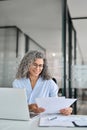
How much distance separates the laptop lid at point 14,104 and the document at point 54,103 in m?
0.23

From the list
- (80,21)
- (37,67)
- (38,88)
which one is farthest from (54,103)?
(80,21)

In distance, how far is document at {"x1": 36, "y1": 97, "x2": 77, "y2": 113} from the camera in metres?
1.63

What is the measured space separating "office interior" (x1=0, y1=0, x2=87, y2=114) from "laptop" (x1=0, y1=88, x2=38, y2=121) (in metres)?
2.84

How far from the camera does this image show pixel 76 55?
489 centimetres

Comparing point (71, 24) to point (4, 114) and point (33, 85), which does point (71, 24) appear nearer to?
point (33, 85)

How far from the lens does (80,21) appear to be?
16.0 ft

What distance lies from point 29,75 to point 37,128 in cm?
101

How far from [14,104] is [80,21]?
372cm

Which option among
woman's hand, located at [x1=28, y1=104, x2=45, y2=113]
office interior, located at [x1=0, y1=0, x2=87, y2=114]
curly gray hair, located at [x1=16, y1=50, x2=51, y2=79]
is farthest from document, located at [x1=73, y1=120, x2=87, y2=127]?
office interior, located at [x1=0, y1=0, x2=87, y2=114]

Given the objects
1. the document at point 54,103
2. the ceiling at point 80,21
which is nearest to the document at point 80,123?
the document at point 54,103

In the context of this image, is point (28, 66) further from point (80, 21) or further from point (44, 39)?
point (80, 21)

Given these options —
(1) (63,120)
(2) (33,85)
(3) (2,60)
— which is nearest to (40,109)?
(1) (63,120)

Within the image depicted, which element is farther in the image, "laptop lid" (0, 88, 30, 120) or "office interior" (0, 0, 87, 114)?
"office interior" (0, 0, 87, 114)

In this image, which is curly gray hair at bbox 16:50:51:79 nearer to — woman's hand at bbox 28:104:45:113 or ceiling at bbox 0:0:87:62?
woman's hand at bbox 28:104:45:113
